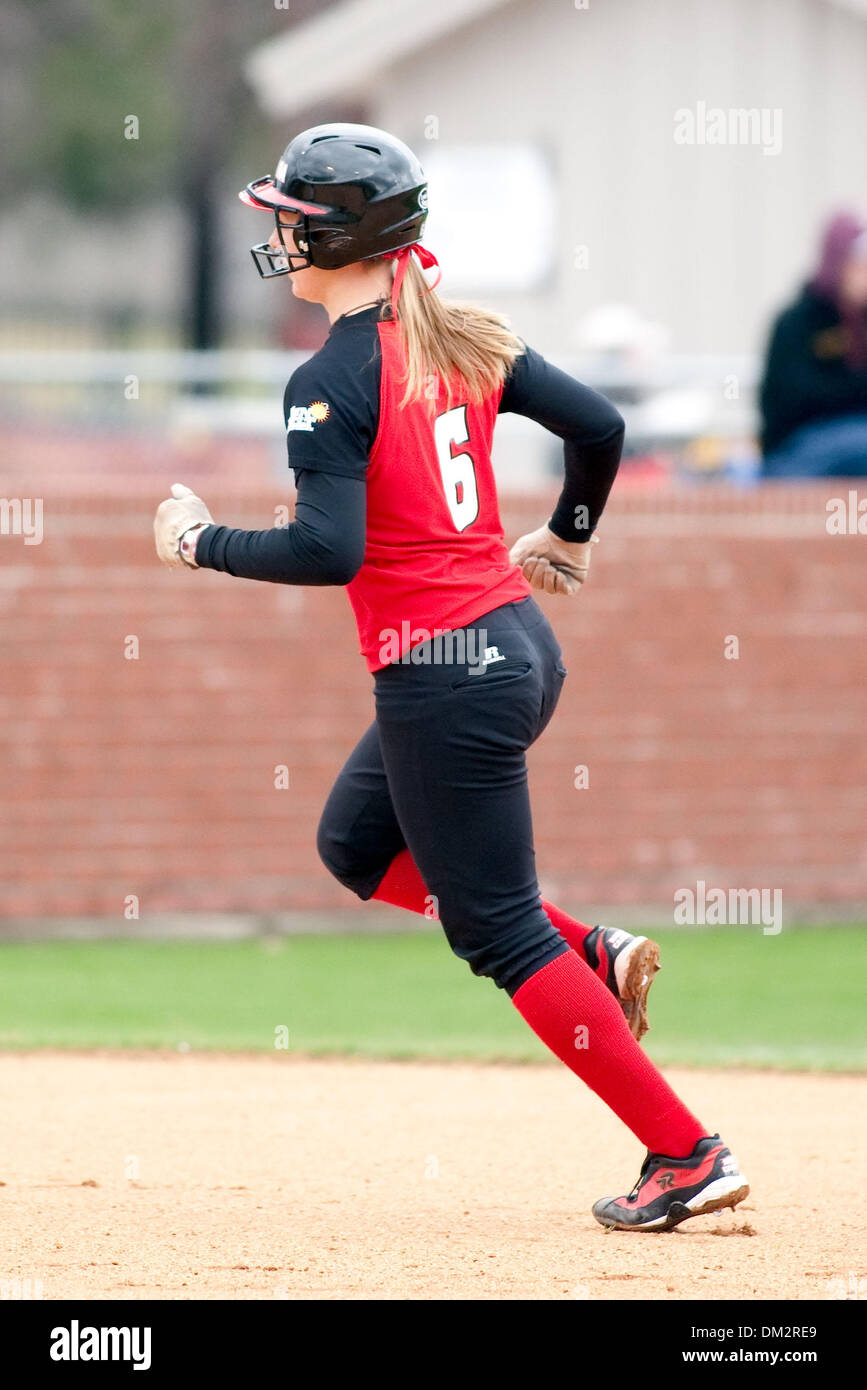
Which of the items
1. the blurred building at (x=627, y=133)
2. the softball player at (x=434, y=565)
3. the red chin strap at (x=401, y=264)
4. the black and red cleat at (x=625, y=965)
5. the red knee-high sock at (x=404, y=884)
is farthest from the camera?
the blurred building at (x=627, y=133)

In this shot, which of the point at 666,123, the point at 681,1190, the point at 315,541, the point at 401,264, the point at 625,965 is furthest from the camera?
the point at 666,123

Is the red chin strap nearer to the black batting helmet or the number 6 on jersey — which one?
the black batting helmet

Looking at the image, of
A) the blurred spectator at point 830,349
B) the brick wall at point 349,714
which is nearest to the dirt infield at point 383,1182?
the brick wall at point 349,714

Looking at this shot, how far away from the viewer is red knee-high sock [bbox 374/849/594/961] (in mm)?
4414

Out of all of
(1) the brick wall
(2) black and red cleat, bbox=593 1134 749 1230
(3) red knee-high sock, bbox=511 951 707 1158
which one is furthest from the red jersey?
(1) the brick wall

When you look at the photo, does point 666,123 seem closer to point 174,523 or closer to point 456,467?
point 456,467

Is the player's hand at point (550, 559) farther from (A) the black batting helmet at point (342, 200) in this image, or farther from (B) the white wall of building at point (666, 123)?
(B) the white wall of building at point (666, 123)

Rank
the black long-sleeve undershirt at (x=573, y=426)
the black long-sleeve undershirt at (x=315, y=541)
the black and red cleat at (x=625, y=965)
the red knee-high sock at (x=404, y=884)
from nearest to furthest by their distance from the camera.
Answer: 1. the black long-sleeve undershirt at (x=315, y=541)
2. the black long-sleeve undershirt at (x=573, y=426)
3. the black and red cleat at (x=625, y=965)
4. the red knee-high sock at (x=404, y=884)

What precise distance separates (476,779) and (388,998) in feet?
14.0

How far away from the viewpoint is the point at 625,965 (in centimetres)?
434

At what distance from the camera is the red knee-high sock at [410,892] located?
4414 millimetres

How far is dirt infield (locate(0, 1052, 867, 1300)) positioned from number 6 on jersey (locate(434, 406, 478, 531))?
1472 millimetres

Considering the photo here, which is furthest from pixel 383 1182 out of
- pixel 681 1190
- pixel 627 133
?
pixel 627 133

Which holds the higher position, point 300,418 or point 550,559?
point 300,418
